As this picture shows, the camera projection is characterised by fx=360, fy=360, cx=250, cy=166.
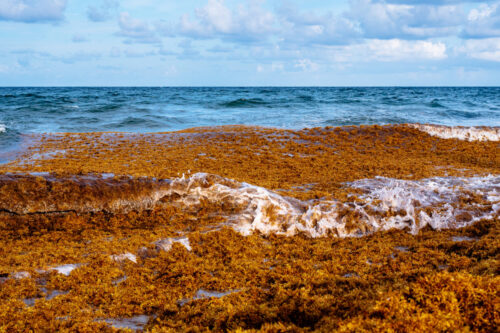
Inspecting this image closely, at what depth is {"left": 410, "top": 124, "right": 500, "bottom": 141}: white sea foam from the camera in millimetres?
16031

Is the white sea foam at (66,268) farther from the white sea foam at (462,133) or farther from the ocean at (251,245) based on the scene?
the white sea foam at (462,133)

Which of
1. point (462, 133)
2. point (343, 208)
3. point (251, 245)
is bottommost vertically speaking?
point (251, 245)

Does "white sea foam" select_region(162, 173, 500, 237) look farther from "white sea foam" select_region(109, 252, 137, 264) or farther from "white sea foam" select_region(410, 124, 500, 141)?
"white sea foam" select_region(410, 124, 500, 141)

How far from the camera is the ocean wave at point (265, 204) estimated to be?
5848mm

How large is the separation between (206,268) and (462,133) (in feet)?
52.0

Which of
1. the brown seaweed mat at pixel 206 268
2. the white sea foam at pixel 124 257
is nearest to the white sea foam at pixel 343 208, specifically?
the brown seaweed mat at pixel 206 268

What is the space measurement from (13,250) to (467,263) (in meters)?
5.71

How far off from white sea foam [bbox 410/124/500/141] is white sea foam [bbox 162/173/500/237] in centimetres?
923

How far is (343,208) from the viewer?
251 inches

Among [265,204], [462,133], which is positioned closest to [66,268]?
[265,204]

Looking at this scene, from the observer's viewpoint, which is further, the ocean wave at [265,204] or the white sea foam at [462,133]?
the white sea foam at [462,133]

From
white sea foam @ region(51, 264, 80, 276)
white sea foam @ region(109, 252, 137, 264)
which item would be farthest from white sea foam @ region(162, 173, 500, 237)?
white sea foam @ region(51, 264, 80, 276)

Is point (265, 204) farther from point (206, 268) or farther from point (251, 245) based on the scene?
point (206, 268)

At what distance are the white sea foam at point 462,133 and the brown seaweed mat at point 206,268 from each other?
942cm
